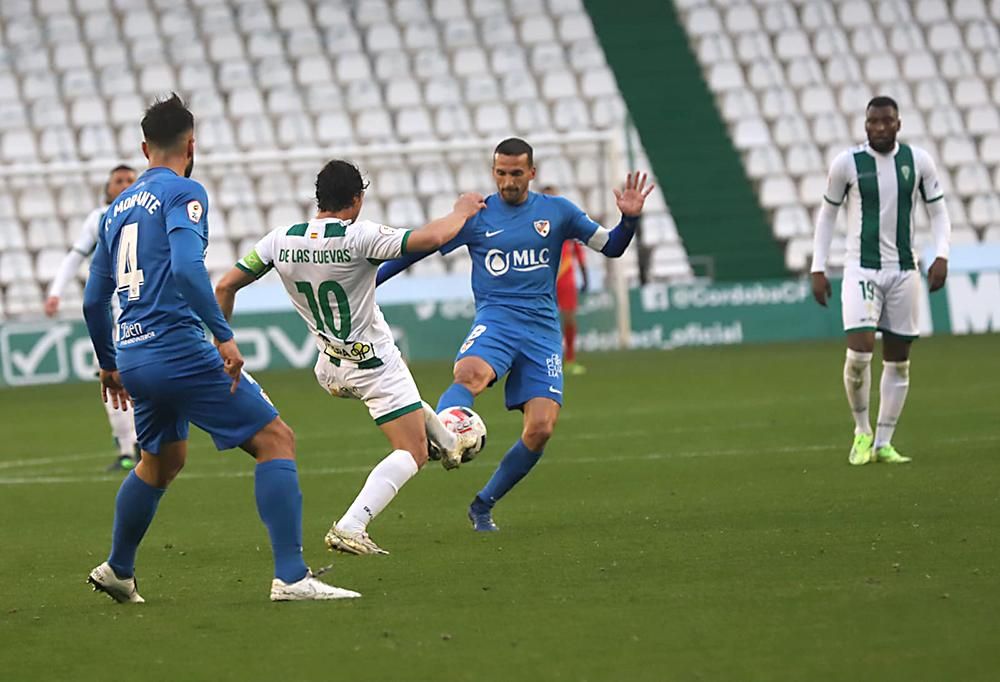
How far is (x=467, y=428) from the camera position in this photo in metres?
8.20

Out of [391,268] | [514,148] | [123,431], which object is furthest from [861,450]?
[123,431]

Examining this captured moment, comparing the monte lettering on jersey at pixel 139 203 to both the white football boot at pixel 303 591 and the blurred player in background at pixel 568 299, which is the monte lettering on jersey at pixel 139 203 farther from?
the blurred player in background at pixel 568 299

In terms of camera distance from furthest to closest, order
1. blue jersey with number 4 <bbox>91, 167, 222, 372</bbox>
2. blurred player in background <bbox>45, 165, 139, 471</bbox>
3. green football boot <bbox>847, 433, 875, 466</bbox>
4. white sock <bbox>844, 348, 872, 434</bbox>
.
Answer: blurred player in background <bbox>45, 165, 139, 471</bbox> < white sock <bbox>844, 348, 872, 434</bbox> < green football boot <bbox>847, 433, 875, 466</bbox> < blue jersey with number 4 <bbox>91, 167, 222, 372</bbox>

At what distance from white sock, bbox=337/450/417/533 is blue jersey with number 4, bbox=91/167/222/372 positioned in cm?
122

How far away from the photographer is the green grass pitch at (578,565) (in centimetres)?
544

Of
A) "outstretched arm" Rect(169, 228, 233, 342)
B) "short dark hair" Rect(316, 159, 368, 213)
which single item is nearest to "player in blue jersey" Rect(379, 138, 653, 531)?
"short dark hair" Rect(316, 159, 368, 213)

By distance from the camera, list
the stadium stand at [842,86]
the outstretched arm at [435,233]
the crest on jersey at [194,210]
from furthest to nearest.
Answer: the stadium stand at [842,86] < the outstretched arm at [435,233] < the crest on jersey at [194,210]

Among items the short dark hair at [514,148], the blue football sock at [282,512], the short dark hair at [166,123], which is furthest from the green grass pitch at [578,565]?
the short dark hair at [514,148]

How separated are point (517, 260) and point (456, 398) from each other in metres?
1.04

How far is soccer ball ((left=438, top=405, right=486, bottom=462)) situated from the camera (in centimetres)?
818

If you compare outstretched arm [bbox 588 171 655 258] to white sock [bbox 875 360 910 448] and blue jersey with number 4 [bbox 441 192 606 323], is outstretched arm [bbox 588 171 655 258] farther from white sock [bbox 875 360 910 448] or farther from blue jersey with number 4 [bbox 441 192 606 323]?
white sock [bbox 875 360 910 448]

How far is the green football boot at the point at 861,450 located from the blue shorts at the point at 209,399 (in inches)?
216

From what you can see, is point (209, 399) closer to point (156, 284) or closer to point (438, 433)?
point (156, 284)

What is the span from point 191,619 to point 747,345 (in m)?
20.6
